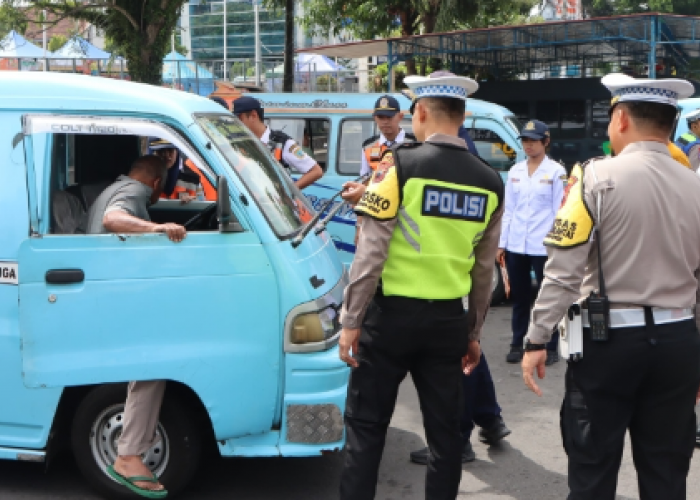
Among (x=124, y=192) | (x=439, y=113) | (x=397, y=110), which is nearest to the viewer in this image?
(x=439, y=113)

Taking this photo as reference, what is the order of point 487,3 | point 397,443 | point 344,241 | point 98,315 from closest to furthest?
1. point 98,315
2. point 397,443
3. point 344,241
4. point 487,3

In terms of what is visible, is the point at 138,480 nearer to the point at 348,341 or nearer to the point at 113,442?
the point at 113,442

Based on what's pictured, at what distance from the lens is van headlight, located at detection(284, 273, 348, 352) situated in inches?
159

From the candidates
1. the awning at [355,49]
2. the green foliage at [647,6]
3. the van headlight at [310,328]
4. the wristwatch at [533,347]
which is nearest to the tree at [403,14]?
the awning at [355,49]

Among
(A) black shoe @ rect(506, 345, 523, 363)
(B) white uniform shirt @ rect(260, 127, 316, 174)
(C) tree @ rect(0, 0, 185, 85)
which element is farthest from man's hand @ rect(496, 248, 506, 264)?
(C) tree @ rect(0, 0, 185, 85)

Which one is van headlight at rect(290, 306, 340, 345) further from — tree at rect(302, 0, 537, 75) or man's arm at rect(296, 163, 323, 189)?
tree at rect(302, 0, 537, 75)

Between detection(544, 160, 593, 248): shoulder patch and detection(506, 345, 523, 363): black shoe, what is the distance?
3.89 meters

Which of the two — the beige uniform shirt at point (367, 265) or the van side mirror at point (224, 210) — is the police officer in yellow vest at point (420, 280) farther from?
the van side mirror at point (224, 210)

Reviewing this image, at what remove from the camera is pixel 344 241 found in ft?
30.0

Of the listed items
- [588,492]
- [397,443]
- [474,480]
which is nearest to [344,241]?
[397,443]

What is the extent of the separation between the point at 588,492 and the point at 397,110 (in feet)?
13.5

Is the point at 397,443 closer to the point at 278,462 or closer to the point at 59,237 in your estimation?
the point at 278,462

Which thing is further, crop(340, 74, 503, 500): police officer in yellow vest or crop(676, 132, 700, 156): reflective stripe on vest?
crop(676, 132, 700, 156): reflective stripe on vest

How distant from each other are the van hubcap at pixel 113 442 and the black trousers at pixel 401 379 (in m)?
1.08
